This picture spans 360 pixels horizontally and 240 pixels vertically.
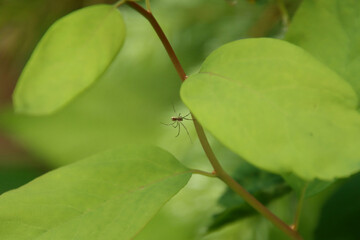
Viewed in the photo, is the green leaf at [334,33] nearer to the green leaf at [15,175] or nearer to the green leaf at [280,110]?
the green leaf at [280,110]

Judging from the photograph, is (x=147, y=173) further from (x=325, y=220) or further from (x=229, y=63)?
(x=325, y=220)

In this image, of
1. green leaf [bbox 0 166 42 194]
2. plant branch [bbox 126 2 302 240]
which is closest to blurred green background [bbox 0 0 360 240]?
green leaf [bbox 0 166 42 194]

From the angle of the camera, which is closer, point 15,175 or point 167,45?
point 167,45

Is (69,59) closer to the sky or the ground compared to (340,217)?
closer to the sky

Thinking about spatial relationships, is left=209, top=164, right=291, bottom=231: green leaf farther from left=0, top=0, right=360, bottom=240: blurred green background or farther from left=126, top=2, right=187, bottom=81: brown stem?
left=126, top=2, right=187, bottom=81: brown stem

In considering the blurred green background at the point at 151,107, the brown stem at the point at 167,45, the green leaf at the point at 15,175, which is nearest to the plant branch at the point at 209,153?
the brown stem at the point at 167,45

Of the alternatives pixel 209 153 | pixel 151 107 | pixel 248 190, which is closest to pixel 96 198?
pixel 209 153

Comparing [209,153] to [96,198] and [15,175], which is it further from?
[15,175]
